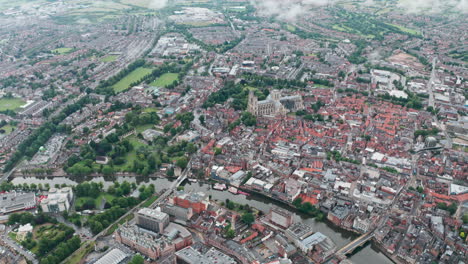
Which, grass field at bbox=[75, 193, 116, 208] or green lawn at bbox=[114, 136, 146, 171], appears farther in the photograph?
green lawn at bbox=[114, 136, 146, 171]

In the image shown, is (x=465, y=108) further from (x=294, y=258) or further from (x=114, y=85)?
(x=114, y=85)

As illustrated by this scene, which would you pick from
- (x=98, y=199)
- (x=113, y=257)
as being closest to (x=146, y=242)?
(x=113, y=257)

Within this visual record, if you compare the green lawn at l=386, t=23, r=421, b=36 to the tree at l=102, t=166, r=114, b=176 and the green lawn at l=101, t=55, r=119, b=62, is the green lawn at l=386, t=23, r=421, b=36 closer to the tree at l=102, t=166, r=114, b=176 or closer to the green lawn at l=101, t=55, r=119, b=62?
the green lawn at l=101, t=55, r=119, b=62

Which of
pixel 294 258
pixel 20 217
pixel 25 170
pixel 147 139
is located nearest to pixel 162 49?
pixel 147 139

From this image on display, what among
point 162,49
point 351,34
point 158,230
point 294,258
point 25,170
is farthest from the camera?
point 351,34

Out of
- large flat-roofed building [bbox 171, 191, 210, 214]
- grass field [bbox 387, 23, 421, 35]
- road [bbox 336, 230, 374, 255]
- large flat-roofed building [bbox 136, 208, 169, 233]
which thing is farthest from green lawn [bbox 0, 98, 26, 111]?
grass field [bbox 387, 23, 421, 35]

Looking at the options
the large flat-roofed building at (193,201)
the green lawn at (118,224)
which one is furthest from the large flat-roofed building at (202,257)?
the green lawn at (118,224)
